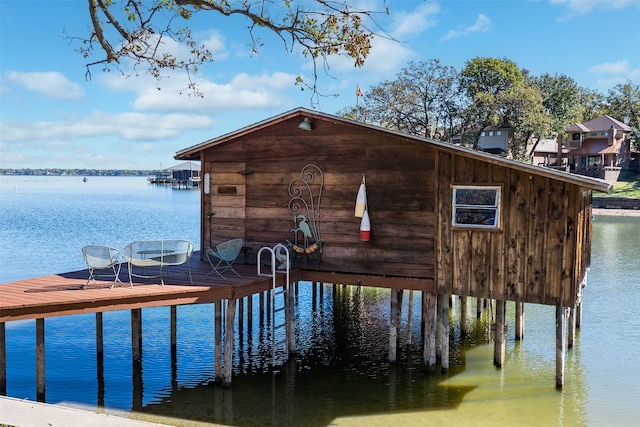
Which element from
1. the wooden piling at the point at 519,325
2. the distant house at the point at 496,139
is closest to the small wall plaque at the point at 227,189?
the wooden piling at the point at 519,325

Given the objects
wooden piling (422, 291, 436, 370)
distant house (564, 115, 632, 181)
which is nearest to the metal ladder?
wooden piling (422, 291, 436, 370)

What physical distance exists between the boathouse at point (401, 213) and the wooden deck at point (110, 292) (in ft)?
5.35

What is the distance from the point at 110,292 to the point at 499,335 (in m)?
8.41

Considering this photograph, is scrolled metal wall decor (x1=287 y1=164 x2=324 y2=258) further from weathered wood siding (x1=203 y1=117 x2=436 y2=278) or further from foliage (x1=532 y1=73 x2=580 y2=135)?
foliage (x1=532 y1=73 x2=580 y2=135)

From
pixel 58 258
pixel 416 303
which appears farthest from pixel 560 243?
pixel 58 258

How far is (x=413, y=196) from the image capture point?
42.1ft

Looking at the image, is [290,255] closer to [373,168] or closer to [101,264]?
[373,168]

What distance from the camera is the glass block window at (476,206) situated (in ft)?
39.6

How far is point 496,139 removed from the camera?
187 ft

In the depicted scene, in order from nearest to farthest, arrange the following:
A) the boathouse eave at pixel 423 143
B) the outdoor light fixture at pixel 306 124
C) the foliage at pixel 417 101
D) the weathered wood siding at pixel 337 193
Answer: the boathouse eave at pixel 423 143
the weathered wood siding at pixel 337 193
the outdoor light fixture at pixel 306 124
the foliage at pixel 417 101

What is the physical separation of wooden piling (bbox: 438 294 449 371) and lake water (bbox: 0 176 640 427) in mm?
293

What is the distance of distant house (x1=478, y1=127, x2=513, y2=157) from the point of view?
55.6 m

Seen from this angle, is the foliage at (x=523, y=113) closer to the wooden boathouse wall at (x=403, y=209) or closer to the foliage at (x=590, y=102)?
the foliage at (x=590, y=102)

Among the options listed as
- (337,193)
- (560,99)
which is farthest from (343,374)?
(560,99)
